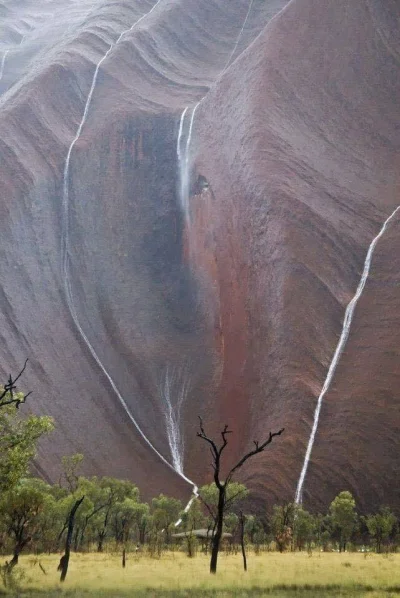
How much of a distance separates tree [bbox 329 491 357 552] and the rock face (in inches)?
70.6

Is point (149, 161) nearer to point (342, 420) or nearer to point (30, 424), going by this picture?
point (342, 420)

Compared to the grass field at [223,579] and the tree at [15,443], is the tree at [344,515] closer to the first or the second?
the grass field at [223,579]

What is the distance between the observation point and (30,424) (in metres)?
13.2

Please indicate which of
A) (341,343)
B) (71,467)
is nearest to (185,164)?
(341,343)

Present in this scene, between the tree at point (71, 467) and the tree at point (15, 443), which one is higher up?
the tree at point (71, 467)

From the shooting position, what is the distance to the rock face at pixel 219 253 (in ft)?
95.1

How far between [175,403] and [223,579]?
66.8 feet

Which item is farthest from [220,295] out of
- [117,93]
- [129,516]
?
[117,93]

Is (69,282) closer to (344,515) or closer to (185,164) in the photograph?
(185,164)

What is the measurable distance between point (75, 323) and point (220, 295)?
7.72 metres

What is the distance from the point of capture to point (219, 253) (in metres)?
37.1

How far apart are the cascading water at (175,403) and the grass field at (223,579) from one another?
14079 mm

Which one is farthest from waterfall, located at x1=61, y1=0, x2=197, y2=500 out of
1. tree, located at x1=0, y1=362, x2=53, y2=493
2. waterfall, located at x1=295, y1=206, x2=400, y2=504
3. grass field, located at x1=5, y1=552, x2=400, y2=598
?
tree, located at x1=0, y1=362, x2=53, y2=493

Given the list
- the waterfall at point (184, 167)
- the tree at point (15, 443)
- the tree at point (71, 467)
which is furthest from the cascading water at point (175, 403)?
the tree at point (15, 443)
